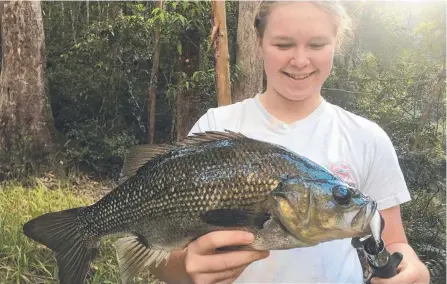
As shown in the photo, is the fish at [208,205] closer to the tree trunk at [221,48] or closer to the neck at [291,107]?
the neck at [291,107]

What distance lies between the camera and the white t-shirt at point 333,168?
4.88 feet

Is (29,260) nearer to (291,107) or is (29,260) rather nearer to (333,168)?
(291,107)

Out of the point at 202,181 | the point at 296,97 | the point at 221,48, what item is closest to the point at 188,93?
the point at 221,48

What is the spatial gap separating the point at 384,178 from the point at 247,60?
5156mm

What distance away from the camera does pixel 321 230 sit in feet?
3.67

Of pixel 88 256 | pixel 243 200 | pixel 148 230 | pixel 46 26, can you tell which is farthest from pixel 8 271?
pixel 46 26

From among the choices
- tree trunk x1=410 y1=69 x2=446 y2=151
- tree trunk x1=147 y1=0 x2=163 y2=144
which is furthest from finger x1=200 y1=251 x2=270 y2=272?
tree trunk x1=147 y1=0 x2=163 y2=144

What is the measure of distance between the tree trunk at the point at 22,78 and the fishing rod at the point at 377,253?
6612mm

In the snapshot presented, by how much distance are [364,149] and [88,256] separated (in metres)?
0.88

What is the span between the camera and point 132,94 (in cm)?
927

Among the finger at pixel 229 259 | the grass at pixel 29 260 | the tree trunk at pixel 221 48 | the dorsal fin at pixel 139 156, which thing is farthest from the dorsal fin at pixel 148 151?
the tree trunk at pixel 221 48

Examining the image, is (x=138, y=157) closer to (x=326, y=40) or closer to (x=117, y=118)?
(x=326, y=40)

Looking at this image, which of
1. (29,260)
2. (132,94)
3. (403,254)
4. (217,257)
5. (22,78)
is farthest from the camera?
(132,94)

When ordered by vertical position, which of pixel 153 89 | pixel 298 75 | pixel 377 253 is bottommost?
pixel 153 89
